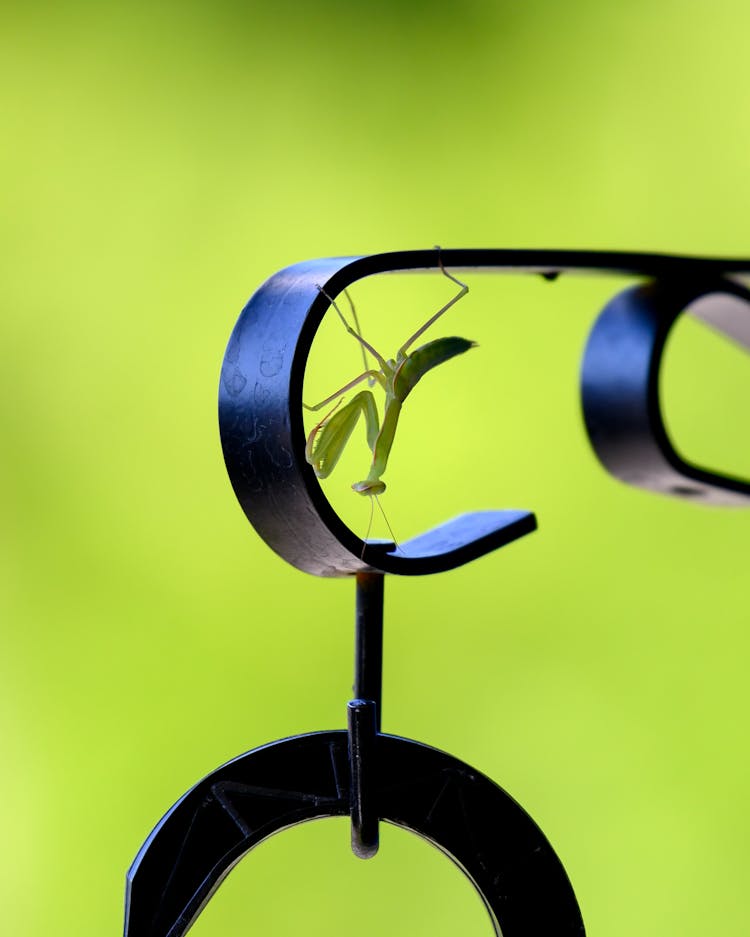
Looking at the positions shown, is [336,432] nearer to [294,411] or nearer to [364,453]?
[294,411]

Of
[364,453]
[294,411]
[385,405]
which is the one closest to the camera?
[294,411]

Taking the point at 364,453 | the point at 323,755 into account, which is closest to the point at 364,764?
the point at 323,755

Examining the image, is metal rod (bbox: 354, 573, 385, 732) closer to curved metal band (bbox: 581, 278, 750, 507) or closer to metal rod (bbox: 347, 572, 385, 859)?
metal rod (bbox: 347, 572, 385, 859)

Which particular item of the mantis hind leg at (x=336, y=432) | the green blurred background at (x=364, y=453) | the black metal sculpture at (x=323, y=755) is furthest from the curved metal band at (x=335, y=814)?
the green blurred background at (x=364, y=453)

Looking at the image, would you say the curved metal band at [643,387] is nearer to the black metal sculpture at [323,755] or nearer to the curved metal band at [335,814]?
the black metal sculpture at [323,755]

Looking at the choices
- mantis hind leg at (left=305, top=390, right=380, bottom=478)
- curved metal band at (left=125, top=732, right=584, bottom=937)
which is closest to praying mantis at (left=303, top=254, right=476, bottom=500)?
mantis hind leg at (left=305, top=390, right=380, bottom=478)

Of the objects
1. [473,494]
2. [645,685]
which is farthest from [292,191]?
[645,685]
